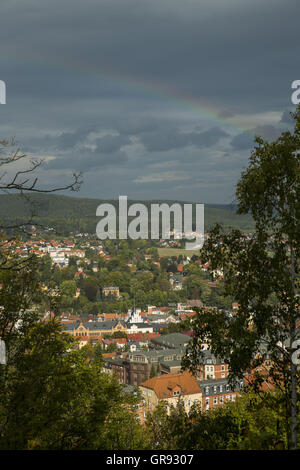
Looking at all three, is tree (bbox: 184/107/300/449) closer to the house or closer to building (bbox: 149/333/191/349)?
the house

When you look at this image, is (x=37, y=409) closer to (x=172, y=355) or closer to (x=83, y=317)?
(x=172, y=355)

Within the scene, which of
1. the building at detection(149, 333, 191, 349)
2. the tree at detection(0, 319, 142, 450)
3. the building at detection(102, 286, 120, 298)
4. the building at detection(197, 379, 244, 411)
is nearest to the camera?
the tree at detection(0, 319, 142, 450)

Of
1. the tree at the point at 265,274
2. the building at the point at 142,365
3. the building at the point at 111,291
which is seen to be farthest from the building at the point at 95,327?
the tree at the point at 265,274


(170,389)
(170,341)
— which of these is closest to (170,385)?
(170,389)

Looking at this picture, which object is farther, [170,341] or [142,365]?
[170,341]

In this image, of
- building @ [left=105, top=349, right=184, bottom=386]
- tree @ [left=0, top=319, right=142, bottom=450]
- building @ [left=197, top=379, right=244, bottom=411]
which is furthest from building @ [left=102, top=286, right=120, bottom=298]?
tree @ [left=0, top=319, right=142, bottom=450]

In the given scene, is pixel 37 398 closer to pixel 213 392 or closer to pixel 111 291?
pixel 213 392

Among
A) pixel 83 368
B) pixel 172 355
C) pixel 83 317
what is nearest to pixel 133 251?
pixel 83 317

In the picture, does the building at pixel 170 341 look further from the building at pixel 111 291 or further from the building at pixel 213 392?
the building at pixel 111 291
